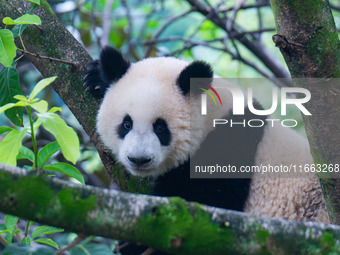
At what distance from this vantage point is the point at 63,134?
2.05 meters

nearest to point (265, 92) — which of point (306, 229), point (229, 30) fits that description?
point (229, 30)

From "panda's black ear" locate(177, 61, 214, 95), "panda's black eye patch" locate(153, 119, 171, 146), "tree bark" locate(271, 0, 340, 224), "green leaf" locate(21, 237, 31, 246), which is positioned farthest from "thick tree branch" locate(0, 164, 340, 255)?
"panda's black ear" locate(177, 61, 214, 95)

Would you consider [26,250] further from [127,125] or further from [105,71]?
[105,71]

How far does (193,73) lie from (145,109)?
17.4 inches

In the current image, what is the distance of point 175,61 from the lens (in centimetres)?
364

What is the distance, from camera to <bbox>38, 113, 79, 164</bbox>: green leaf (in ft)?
6.55

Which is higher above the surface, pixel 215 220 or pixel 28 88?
pixel 28 88

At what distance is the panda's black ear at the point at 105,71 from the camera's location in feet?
11.3

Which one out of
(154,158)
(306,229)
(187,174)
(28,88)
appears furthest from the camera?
(28,88)

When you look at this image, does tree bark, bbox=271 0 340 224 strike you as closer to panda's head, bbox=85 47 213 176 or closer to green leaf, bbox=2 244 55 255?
panda's head, bbox=85 47 213 176

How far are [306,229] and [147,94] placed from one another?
1.69 meters

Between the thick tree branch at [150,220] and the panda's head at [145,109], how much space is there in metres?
1.36

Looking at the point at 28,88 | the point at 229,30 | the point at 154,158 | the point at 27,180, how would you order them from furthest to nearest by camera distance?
the point at 28,88 → the point at 229,30 → the point at 154,158 → the point at 27,180

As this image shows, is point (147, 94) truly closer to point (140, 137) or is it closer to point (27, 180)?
point (140, 137)
